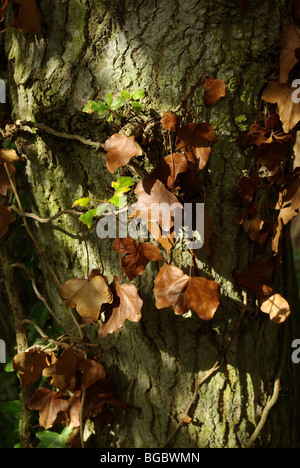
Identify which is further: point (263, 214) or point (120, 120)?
point (263, 214)

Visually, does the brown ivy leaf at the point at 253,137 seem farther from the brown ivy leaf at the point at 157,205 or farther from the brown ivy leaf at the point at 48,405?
the brown ivy leaf at the point at 48,405

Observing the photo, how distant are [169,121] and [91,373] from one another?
2.76ft

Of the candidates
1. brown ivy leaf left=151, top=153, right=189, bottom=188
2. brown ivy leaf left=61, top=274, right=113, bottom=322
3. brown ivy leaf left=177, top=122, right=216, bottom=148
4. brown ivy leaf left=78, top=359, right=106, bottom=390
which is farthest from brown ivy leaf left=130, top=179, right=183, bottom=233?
brown ivy leaf left=78, top=359, right=106, bottom=390

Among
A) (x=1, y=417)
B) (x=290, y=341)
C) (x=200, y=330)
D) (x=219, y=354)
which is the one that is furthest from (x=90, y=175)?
(x=1, y=417)

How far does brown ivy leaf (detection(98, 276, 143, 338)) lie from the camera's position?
108cm

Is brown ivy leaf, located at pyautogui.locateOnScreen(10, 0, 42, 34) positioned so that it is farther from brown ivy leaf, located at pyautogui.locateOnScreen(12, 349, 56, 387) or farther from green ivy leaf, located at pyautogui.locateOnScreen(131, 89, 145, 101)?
brown ivy leaf, located at pyautogui.locateOnScreen(12, 349, 56, 387)

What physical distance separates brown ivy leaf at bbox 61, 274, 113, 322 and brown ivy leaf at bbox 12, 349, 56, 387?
31 centimetres

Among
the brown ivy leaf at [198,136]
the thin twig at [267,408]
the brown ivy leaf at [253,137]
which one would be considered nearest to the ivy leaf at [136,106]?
the brown ivy leaf at [198,136]

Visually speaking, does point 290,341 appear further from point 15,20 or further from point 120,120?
point 15,20

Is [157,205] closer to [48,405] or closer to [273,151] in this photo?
[273,151]

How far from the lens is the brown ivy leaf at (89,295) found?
1084 mm

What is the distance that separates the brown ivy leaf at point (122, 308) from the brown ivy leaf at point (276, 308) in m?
0.41
